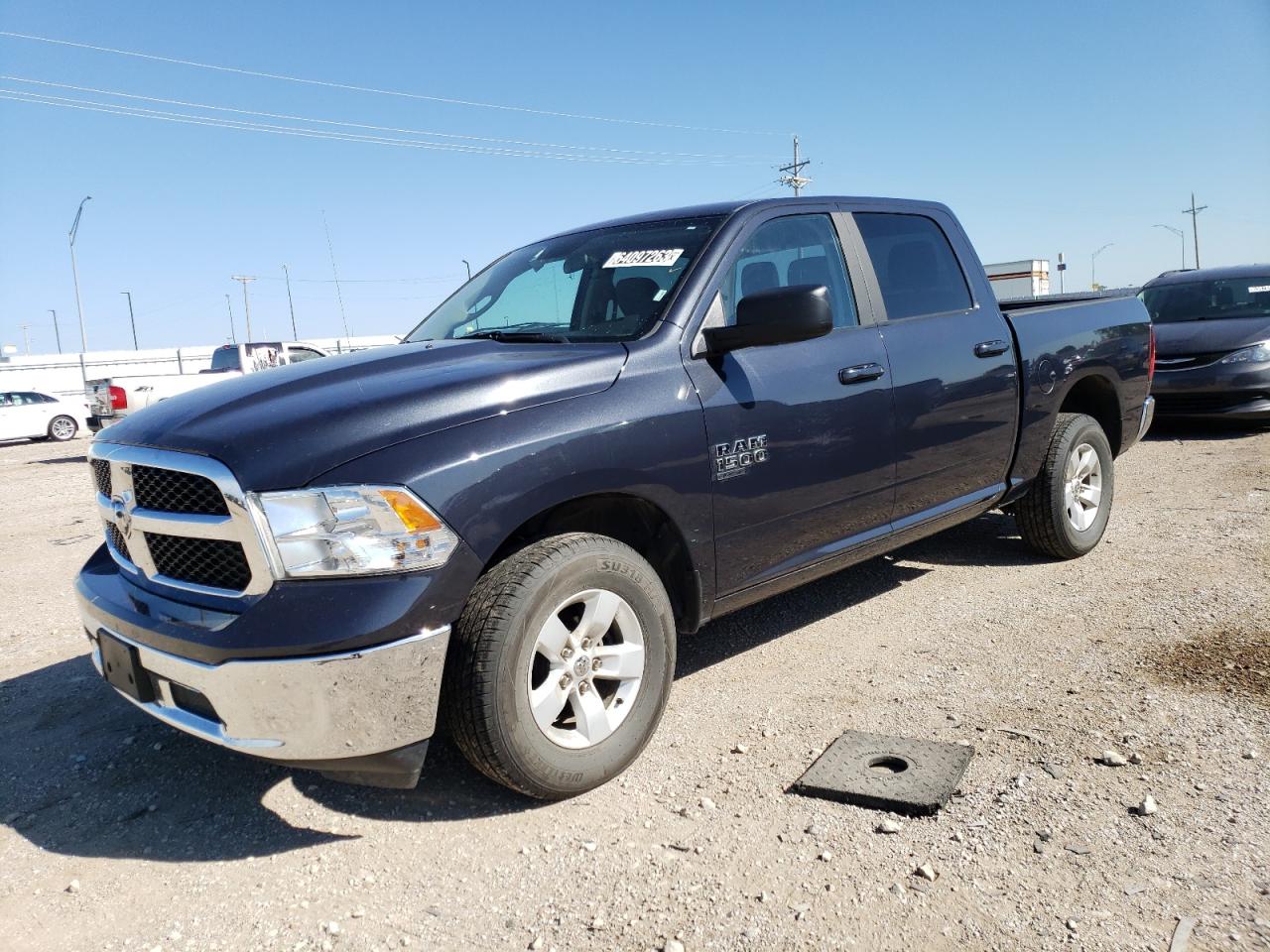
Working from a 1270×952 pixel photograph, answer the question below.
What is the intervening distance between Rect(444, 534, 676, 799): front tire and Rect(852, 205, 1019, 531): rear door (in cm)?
156

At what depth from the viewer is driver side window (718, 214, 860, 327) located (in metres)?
3.62

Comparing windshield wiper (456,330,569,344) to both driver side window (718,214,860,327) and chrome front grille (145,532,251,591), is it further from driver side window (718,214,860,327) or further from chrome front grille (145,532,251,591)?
chrome front grille (145,532,251,591)

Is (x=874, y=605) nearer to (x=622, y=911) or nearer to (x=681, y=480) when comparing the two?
(x=681, y=480)

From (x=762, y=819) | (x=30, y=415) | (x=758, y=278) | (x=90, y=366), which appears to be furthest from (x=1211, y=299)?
(x=90, y=366)

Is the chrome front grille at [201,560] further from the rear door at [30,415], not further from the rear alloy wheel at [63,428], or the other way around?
the rear alloy wheel at [63,428]

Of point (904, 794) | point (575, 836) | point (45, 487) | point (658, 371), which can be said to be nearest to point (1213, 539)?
point (904, 794)

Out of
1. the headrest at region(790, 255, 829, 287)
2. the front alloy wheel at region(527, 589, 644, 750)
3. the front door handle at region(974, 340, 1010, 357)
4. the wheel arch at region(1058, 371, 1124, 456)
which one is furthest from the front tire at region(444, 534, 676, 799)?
the wheel arch at region(1058, 371, 1124, 456)

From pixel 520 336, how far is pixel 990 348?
2.32 m

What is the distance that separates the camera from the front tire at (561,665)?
262cm

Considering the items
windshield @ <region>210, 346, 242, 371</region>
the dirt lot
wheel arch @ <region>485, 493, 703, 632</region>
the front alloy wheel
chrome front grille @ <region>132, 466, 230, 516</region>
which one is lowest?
the dirt lot

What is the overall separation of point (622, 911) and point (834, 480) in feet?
6.21

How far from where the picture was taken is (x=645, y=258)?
145 inches

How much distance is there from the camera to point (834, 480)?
3.68 m

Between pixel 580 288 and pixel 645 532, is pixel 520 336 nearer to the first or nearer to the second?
pixel 580 288
